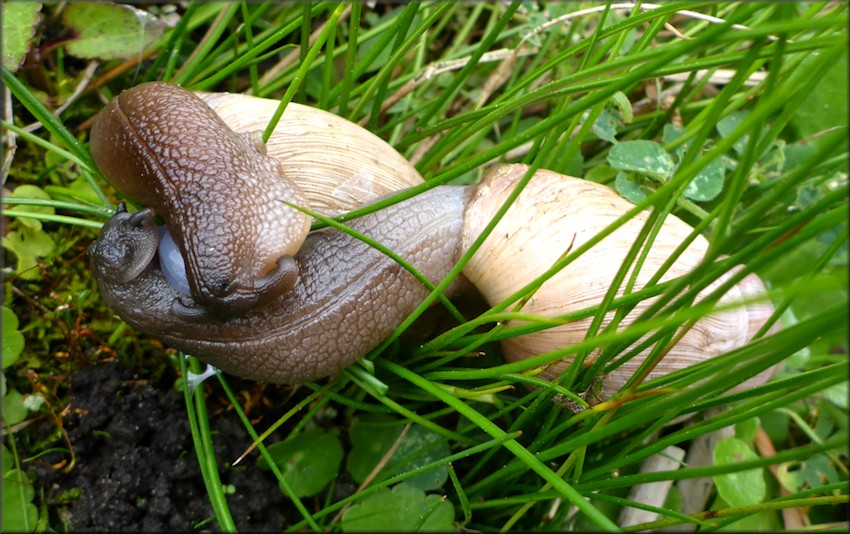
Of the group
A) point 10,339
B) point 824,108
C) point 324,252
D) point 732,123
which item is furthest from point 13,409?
point 824,108

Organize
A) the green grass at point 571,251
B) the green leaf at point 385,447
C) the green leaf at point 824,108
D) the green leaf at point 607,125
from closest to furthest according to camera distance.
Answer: the green grass at point 571,251 < the green leaf at point 385,447 < the green leaf at point 607,125 < the green leaf at point 824,108

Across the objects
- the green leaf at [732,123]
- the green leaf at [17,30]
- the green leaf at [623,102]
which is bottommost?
the green leaf at [17,30]

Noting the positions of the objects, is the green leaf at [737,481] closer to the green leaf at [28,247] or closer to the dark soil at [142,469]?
the dark soil at [142,469]

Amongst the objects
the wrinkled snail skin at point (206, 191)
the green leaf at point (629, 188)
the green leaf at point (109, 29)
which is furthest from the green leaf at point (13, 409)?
the green leaf at point (629, 188)

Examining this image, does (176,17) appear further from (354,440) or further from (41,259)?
(354,440)

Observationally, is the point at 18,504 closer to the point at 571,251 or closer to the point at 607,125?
the point at 571,251
